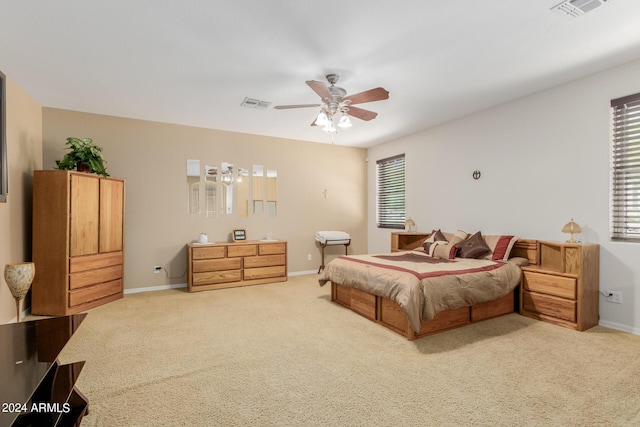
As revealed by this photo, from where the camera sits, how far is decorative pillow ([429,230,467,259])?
4.36 m

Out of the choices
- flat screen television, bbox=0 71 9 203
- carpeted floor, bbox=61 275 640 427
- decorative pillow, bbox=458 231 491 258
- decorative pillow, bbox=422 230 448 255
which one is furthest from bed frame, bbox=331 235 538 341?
flat screen television, bbox=0 71 9 203

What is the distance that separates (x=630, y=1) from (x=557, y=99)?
64.3 inches

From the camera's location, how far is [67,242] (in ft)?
12.5

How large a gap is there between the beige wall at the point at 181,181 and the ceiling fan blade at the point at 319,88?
9.81ft

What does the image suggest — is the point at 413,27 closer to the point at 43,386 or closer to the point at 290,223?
the point at 43,386

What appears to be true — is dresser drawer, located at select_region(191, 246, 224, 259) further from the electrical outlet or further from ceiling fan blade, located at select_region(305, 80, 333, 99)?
the electrical outlet

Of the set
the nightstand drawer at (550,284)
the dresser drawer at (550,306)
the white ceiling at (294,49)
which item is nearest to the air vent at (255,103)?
the white ceiling at (294,49)

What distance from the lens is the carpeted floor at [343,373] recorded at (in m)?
1.88

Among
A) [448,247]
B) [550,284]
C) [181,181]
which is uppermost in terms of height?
→ [181,181]

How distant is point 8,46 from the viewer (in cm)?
285

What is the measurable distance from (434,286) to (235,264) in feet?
11.2

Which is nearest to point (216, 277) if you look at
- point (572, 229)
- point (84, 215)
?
point (84, 215)

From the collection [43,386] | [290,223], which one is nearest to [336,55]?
[43,386]

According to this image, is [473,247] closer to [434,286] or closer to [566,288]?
[566,288]
